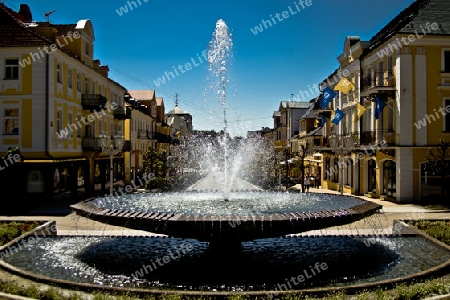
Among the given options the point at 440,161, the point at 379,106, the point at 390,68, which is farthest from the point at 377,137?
the point at 390,68

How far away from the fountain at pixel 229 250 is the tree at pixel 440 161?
449 inches

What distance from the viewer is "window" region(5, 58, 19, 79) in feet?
80.5

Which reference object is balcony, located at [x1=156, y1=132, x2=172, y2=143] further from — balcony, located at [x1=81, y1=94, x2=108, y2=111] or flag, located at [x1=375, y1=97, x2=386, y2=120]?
flag, located at [x1=375, y1=97, x2=386, y2=120]

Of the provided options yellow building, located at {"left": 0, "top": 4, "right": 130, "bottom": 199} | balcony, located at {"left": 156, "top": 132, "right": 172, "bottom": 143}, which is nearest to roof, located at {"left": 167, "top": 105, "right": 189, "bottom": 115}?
balcony, located at {"left": 156, "top": 132, "right": 172, "bottom": 143}

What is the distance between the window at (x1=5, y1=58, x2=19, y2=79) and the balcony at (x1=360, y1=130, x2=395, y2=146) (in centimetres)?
2208

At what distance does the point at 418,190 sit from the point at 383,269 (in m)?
16.6

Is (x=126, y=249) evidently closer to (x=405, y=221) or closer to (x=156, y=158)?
(x=405, y=221)

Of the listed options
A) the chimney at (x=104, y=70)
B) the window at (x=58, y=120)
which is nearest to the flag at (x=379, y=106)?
the window at (x=58, y=120)

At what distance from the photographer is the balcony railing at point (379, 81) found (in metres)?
26.4

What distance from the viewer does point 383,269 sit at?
36.1ft

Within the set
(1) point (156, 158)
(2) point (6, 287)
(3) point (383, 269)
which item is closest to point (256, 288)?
(3) point (383, 269)

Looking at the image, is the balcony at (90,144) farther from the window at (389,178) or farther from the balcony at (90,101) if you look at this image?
the window at (389,178)

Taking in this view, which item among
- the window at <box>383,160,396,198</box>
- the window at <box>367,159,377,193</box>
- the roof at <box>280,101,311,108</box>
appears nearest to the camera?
the window at <box>383,160,396,198</box>

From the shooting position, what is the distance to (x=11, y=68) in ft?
80.9
